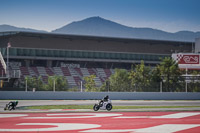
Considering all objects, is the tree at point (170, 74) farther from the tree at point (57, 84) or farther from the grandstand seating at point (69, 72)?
the grandstand seating at point (69, 72)

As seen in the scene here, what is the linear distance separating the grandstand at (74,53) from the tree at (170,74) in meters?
17.9

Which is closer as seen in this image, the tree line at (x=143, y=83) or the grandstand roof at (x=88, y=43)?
the tree line at (x=143, y=83)

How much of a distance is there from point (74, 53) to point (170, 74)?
27.8 metres

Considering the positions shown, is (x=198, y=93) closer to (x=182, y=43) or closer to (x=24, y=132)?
(x=24, y=132)

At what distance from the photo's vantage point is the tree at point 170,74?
1734 inches

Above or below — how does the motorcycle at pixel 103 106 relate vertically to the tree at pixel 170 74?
below

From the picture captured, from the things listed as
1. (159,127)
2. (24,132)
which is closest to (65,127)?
(24,132)

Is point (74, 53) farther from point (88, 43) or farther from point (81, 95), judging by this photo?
point (81, 95)

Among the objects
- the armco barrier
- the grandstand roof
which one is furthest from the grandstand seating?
the armco barrier

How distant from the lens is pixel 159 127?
1664 centimetres

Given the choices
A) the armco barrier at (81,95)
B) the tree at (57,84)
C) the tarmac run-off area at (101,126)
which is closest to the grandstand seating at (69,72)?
the tree at (57,84)

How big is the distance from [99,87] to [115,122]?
2519cm

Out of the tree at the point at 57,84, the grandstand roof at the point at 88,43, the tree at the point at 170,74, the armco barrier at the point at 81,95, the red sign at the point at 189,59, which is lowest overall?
the armco barrier at the point at 81,95

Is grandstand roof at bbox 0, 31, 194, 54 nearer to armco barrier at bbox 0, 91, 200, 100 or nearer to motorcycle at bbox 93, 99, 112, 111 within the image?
armco barrier at bbox 0, 91, 200, 100
